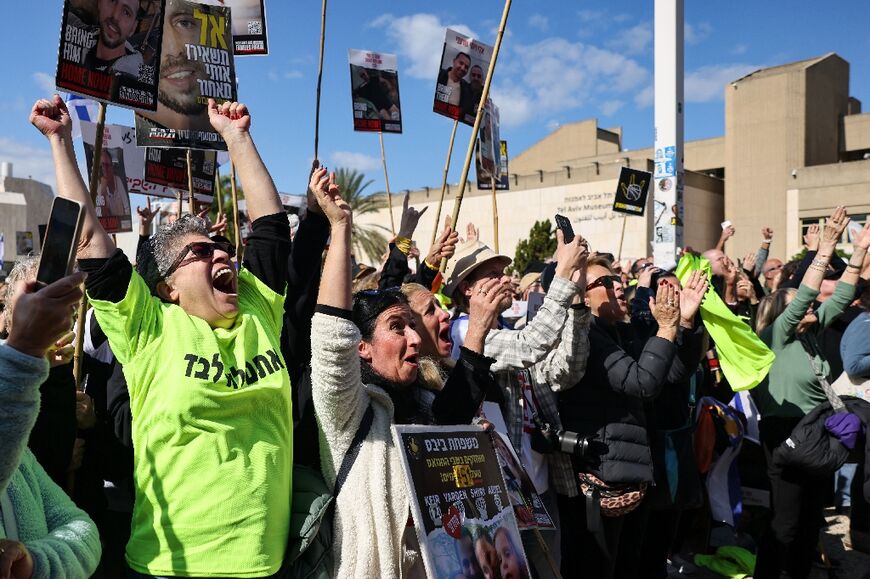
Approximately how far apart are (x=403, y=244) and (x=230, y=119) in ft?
6.24

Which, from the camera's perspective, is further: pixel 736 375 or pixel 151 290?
pixel 736 375

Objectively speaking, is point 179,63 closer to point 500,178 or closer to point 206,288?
point 206,288

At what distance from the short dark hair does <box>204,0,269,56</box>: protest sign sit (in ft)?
9.18

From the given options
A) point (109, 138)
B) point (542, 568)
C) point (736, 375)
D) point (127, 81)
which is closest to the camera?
point (542, 568)

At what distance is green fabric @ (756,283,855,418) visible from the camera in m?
5.35

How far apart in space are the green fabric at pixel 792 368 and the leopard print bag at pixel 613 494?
185 centimetres

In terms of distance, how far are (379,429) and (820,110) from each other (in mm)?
50831

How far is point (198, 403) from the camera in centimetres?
235

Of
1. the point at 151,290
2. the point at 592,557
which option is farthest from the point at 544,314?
the point at 151,290

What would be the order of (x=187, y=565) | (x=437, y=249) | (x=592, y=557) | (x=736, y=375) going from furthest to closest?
(x=736, y=375) < (x=437, y=249) < (x=592, y=557) < (x=187, y=565)

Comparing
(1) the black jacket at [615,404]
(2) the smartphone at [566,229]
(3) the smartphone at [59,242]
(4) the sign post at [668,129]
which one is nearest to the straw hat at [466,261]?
(2) the smartphone at [566,229]

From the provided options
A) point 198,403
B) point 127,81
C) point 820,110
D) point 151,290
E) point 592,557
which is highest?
point 820,110

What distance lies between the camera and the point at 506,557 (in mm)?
2689

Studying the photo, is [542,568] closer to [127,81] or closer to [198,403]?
[198,403]
